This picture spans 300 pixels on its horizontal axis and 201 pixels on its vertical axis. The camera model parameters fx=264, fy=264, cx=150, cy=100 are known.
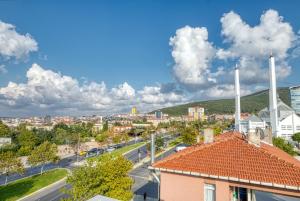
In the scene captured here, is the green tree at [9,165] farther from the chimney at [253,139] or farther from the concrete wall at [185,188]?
the chimney at [253,139]

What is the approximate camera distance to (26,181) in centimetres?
4662

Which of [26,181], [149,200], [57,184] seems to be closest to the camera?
[149,200]

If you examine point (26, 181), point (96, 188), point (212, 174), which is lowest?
point (26, 181)

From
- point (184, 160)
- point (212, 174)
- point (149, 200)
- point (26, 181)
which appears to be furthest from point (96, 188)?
point (26, 181)

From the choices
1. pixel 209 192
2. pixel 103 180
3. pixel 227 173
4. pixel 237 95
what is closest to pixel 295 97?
pixel 237 95

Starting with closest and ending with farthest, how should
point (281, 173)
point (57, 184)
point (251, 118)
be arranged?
point (281, 173) → point (57, 184) → point (251, 118)

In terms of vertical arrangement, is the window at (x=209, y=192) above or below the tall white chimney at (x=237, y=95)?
below

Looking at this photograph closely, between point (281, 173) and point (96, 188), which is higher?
point (281, 173)

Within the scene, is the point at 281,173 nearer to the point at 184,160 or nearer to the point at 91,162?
the point at 184,160

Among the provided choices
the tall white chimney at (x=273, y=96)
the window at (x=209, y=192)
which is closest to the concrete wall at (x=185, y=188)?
the window at (x=209, y=192)

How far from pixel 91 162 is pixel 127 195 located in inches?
180

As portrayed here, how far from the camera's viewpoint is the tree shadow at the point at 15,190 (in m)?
37.8

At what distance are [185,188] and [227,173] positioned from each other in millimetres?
2555

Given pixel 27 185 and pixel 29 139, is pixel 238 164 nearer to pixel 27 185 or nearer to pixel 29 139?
pixel 27 185
